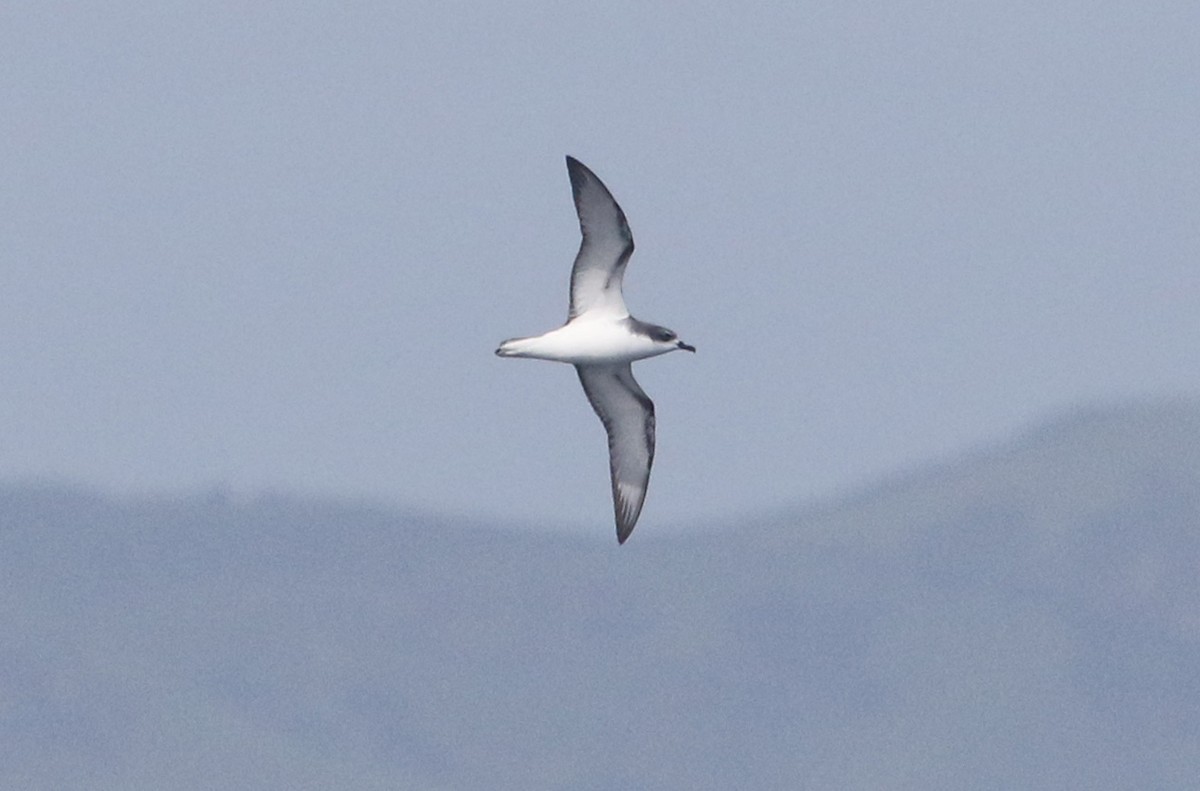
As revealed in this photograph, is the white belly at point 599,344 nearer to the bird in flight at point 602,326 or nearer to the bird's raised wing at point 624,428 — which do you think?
the bird in flight at point 602,326

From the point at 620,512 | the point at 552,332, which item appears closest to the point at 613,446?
the point at 620,512

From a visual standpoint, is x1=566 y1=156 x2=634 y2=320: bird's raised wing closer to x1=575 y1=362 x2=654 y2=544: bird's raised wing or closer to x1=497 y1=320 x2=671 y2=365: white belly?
x1=497 y1=320 x2=671 y2=365: white belly

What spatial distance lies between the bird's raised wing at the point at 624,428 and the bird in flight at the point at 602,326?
17 mm

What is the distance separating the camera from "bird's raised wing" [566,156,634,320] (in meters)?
42.2

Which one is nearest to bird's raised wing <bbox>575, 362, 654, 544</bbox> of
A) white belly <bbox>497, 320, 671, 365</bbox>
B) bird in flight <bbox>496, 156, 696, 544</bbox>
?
bird in flight <bbox>496, 156, 696, 544</bbox>

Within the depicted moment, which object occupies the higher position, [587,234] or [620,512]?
[587,234]

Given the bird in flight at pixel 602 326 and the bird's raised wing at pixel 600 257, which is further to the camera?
the bird's raised wing at pixel 600 257

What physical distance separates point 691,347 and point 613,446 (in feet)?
12.7

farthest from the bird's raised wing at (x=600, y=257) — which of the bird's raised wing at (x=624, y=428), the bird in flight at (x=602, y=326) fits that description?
the bird's raised wing at (x=624, y=428)

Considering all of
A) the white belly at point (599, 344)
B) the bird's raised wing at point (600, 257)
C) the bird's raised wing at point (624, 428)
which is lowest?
the bird's raised wing at point (624, 428)

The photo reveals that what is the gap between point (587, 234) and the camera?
42.6 meters

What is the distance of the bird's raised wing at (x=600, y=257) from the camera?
42156 mm

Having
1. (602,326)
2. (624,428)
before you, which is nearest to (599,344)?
(602,326)

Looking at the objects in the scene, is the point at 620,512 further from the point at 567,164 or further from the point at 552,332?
the point at 567,164
